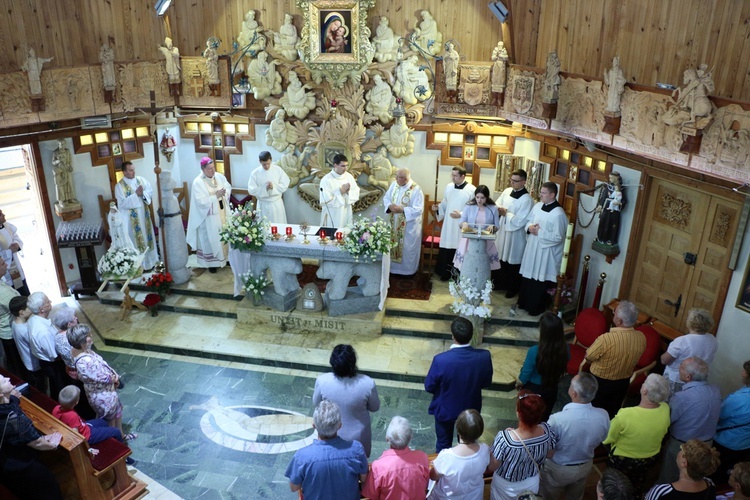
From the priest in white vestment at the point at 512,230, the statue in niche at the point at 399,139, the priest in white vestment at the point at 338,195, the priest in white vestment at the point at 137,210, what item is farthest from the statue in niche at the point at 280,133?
the priest in white vestment at the point at 512,230

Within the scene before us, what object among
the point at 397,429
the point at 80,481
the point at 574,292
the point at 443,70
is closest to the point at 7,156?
the point at 443,70

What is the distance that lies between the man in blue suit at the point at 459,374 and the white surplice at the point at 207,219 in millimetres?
6466

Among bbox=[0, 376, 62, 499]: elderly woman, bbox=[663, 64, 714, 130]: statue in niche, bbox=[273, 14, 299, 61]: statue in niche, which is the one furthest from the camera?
bbox=[273, 14, 299, 61]: statue in niche

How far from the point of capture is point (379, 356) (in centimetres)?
897

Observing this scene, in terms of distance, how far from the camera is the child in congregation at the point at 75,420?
5.64 m

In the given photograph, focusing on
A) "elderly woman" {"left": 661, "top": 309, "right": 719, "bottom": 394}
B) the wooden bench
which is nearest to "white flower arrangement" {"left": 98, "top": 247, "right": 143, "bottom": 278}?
the wooden bench

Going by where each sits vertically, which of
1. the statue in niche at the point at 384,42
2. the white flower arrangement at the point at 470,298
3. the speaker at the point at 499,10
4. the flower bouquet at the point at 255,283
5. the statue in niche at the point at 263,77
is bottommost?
the flower bouquet at the point at 255,283

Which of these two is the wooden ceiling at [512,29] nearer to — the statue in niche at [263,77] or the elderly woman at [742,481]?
the statue in niche at [263,77]

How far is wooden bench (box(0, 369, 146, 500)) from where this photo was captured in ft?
17.6

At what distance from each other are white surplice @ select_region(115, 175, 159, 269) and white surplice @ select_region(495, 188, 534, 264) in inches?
262

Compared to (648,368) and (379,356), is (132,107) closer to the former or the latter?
(379,356)

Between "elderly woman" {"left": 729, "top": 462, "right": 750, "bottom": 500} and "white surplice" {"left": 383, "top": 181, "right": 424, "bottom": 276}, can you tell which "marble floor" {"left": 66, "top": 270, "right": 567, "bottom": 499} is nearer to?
"white surplice" {"left": 383, "top": 181, "right": 424, "bottom": 276}

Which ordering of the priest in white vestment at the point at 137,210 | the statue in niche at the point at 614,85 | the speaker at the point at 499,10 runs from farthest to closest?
the priest in white vestment at the point at 137,210 → the speaker at the point at 499,10 → the statue in niche at the point at 614,85

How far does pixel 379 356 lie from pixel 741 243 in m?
5.04
